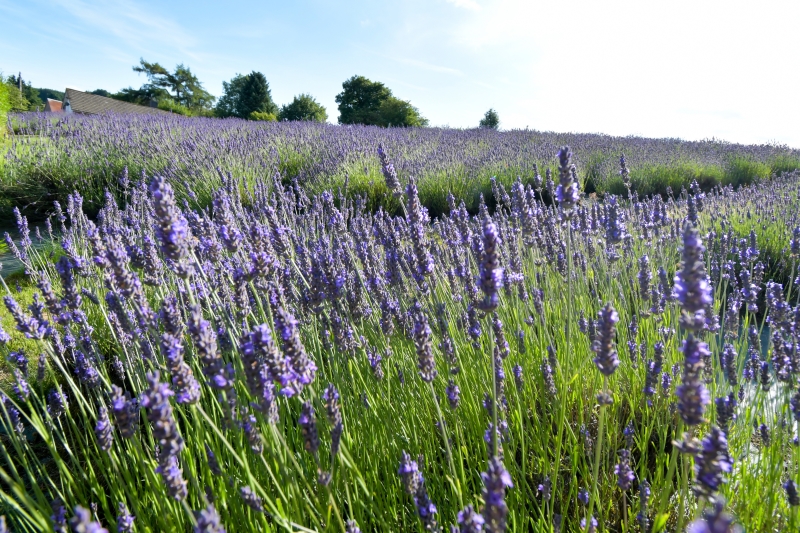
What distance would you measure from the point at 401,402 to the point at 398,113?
30639 mm

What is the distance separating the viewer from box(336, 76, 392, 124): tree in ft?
117

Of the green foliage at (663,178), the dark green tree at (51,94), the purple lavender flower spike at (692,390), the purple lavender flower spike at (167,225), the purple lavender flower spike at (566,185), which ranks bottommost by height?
the purple lavender flower spike at (692,390)

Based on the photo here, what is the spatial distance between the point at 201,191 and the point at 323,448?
5649 millimetres

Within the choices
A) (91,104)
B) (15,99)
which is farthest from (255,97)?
(15,99)

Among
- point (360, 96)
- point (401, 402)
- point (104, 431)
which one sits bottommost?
point (401, 402)

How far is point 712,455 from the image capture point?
75cm

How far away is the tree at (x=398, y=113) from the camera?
99.5ft

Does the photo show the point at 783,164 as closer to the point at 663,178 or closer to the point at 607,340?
the point at 663,178

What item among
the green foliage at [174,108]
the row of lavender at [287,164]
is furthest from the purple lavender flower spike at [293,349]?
the green foliage at [174,108]

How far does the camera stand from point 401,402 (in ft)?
5.86

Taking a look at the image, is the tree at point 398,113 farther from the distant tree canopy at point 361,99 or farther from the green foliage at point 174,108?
the green foliage at point 174,108

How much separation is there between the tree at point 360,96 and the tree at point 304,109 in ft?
6.35

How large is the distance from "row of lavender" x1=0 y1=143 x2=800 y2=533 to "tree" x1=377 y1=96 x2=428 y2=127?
29019mm

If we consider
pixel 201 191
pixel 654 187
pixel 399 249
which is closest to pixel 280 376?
pixel 399 249
